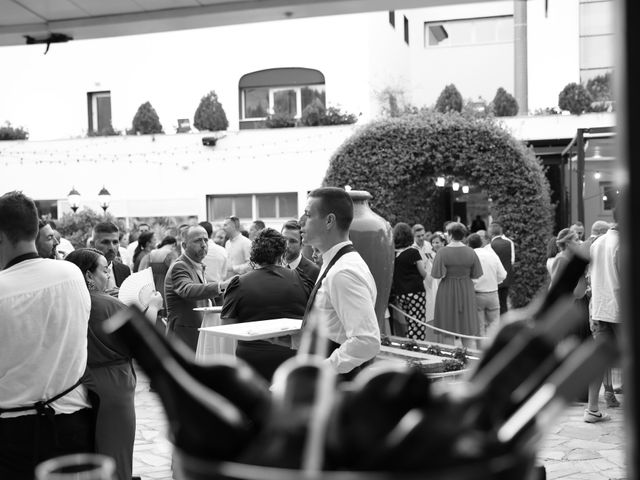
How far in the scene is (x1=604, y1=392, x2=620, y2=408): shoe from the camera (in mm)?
7258

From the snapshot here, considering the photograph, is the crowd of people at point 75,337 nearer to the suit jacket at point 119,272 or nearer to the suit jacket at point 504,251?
the suit jacket at point 119,272

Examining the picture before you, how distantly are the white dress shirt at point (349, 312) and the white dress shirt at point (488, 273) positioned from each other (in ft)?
22.2

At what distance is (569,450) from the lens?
611 cm

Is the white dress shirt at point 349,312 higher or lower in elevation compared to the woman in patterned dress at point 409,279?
higher

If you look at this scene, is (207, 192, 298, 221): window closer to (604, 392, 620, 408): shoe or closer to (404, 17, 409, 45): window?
(404, 17, 409, 45): window

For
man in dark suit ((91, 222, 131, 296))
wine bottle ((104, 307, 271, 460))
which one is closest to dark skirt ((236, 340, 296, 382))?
man in dark suit ((91, 222, 131, 296))

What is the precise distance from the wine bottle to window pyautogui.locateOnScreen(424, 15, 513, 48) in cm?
2906

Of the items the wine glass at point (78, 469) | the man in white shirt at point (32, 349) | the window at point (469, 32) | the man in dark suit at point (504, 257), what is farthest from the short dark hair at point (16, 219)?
the window at point (469, 32)

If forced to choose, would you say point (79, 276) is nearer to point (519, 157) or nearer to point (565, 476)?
point (565, 476)

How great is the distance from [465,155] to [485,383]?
12962 millimetres

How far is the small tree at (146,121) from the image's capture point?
20.6 metres

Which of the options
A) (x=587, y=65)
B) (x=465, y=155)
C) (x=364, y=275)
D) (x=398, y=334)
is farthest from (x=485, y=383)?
(x=587, y=65)

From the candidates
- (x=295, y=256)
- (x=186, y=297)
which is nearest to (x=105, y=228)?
(x=186, y=297)

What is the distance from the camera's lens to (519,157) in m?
13.4
